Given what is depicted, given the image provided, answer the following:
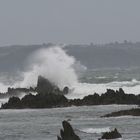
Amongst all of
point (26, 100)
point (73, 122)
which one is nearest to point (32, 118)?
point (73, 122)

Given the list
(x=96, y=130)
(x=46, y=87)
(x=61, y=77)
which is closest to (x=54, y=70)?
(x=61, y=77)

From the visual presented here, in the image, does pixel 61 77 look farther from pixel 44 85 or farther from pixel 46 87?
pixel 46 87

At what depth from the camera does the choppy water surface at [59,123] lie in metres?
42.0

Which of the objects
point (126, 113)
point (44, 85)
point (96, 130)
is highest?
point (44, 85)

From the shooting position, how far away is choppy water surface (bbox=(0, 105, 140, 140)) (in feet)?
138

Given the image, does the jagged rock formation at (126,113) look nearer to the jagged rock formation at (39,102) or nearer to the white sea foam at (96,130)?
the white sea foam at (96,130)

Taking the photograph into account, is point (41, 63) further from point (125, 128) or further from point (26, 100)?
point (125, 128)

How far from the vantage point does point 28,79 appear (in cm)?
9550

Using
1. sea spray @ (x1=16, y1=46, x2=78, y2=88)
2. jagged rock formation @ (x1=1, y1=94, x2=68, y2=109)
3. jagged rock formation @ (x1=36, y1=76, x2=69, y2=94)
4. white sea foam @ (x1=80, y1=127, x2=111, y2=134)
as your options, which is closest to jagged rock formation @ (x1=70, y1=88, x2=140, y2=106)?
jagged rock formation @ (x1=1, y1=94, x2=68, y2=109)

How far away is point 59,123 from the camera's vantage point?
157 feet

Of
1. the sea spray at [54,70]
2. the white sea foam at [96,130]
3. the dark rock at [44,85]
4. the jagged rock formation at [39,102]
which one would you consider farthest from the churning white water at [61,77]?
the white sea foam at [96,130]

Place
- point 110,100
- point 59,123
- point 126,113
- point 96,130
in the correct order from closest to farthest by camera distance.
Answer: point 96,130 < point 59,123 < point 126,113 < point 110,100

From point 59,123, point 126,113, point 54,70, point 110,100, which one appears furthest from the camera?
point 54,70

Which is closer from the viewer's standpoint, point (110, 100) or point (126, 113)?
point (126, 113)
